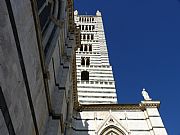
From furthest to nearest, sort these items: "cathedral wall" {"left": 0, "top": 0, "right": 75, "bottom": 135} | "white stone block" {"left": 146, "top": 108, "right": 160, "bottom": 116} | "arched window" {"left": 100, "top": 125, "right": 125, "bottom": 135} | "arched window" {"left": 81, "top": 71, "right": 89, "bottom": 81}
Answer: "arched window" {"left": 81, "top": 71, "right": 89, "bottom": 81} < "white stone block" {"left": 146, "top": 108, "right": 160, "bottom": 116} < "arched window" {"left": 100, "top": 125, "right": 125, "bottom": 135} < "cathedral wall" {"left": 0, "top": 0, "right": 75, "bottom": 135}

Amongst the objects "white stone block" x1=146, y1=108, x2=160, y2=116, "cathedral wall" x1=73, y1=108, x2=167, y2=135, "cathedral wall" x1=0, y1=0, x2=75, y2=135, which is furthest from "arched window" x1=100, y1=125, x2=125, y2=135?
"cathedral wall" x1=0, y1=0, x2=75, y2=135

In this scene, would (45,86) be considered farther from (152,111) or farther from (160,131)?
(152,111)

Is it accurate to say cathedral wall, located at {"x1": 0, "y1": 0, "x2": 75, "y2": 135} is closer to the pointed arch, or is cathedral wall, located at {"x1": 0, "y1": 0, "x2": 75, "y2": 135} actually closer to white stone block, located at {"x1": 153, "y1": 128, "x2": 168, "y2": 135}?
the pointed arch

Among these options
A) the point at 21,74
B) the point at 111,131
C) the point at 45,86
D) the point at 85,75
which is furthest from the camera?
the point at 85,75

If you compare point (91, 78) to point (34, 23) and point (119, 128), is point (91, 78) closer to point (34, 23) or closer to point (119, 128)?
point (119, 128)

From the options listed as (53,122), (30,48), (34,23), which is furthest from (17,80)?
(53,122)

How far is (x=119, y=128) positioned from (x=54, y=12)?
730cm

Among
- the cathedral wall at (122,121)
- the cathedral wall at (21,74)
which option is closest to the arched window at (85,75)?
the cathedral wall at (122,121)

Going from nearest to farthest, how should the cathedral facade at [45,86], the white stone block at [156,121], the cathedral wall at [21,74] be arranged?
the cathedral wall at [21,74] → the cathedral facade at [45,86] → the white stone block at [156,121]

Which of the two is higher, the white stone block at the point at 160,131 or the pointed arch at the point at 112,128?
the pointed arch at the point at 112,128

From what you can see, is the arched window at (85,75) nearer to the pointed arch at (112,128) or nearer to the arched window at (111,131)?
the pointed arch at (112,128)

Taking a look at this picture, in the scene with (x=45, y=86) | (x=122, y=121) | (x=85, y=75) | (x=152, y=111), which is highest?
(x=85, y=75)

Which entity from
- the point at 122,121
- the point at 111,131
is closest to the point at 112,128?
the point at 111,131

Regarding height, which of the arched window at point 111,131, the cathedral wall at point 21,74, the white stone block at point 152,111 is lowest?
the cathedral wall at point 21,74
